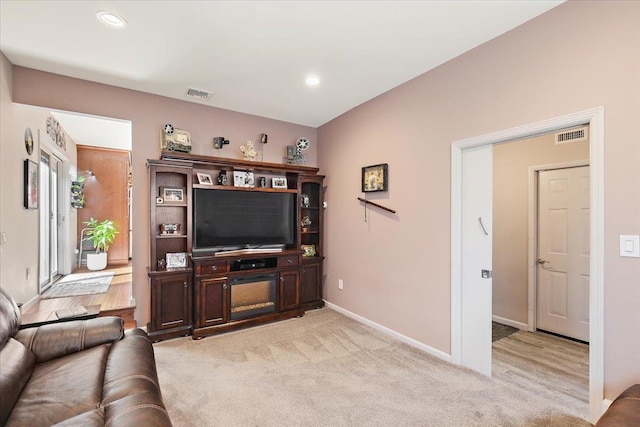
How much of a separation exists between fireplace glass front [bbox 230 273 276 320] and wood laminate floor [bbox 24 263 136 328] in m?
1.15

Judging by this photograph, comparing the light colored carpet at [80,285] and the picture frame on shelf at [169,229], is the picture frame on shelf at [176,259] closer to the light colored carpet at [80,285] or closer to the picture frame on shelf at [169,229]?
the picture frame on shelf at [169,229]

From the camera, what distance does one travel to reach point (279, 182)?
4.28 meters

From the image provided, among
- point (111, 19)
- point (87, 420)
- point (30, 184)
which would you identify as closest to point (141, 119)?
point (111, 19)

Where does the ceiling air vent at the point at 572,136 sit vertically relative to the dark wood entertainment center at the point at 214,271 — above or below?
above

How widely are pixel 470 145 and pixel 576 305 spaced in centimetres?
231

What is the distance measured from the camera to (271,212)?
4.10 meters

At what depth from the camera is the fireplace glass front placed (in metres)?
3.67

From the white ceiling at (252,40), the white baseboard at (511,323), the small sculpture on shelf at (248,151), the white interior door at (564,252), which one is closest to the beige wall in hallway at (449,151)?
the white ceiling at (252,40)

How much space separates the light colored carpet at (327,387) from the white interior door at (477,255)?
0.78 feet

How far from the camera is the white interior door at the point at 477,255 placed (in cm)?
261

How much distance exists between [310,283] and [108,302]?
8.85 ft

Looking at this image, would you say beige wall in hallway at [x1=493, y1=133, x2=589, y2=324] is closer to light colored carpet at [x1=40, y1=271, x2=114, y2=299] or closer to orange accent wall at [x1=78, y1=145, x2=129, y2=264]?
light colored carpet at [x1=40, y1=271, x2=114, y2=299]

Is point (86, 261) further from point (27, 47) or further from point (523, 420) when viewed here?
point (523, 420)

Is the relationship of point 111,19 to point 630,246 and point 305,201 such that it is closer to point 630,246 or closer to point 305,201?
point 305,201
